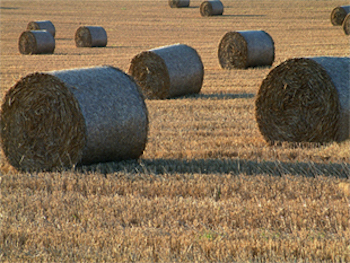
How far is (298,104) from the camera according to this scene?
848cm

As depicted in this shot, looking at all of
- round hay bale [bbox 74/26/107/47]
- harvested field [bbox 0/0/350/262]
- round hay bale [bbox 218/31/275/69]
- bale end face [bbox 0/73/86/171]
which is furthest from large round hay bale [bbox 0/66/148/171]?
round hay bale [bbox 74/26/107/47]

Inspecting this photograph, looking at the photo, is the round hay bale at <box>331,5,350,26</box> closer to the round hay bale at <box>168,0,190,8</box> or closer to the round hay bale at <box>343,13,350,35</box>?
the round hay bale at <box>343,13,350,35</box>

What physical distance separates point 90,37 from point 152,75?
49.2 ft

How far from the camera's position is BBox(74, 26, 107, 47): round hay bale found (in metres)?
27.5

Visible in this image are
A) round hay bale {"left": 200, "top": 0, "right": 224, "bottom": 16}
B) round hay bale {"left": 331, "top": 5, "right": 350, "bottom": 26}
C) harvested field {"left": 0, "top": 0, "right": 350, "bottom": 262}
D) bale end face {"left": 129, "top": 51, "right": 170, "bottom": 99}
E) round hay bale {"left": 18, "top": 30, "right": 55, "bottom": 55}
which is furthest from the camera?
round hay bale {"left": 200, "top": 0, "right": 224, "bottom": 16}

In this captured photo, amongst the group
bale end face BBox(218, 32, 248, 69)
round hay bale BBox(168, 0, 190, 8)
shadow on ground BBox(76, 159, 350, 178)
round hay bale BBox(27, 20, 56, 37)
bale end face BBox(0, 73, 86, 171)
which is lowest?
round hay bale BBox(168, 0, 190, 8)

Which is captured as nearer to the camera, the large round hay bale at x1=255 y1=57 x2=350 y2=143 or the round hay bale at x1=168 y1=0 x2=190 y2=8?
the large round hay bale at x1=255 y1=57 x2=350 y2=143

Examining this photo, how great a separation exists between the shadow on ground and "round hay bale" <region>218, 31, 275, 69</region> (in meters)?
11.4

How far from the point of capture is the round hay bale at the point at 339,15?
31375 millimetres

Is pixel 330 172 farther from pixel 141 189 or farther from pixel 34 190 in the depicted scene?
pixel 34 190

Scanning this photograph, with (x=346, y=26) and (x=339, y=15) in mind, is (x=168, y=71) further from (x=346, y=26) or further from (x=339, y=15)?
(x=339, y=15)

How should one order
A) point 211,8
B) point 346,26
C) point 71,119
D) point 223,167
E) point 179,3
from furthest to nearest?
point 179,3
point 211,8
point 346,26
point 71,119
point 223,167

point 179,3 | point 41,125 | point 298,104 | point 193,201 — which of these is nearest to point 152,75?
point 298,104

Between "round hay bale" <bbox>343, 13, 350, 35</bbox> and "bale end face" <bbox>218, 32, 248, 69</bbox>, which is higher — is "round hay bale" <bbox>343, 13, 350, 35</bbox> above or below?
below
